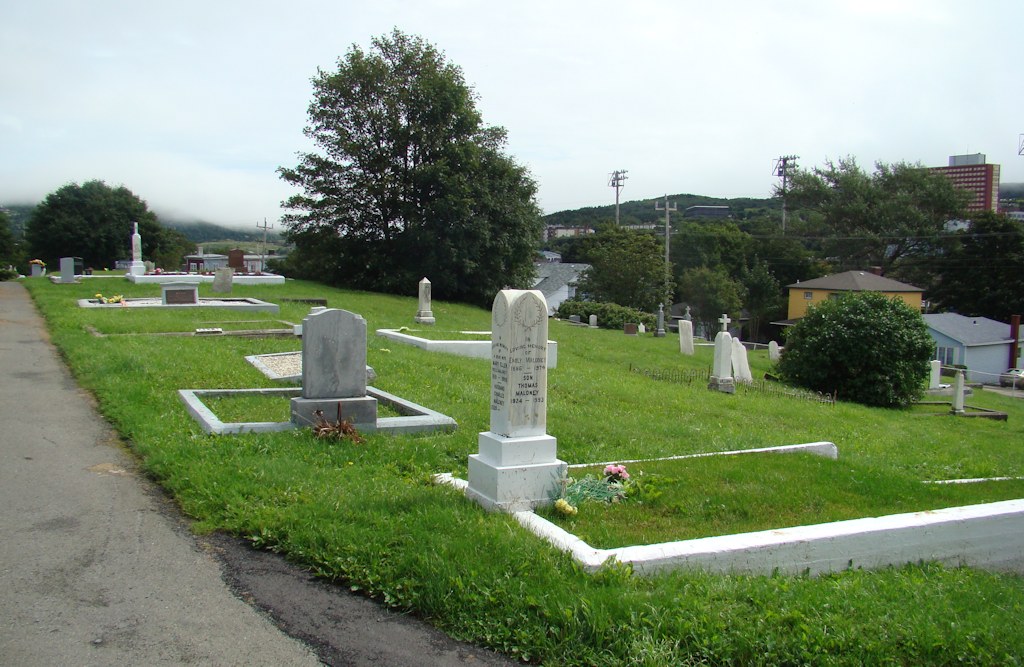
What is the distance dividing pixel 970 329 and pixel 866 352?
105 ft

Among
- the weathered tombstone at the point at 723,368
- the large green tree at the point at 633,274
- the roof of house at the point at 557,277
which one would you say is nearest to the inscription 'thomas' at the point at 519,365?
the weathered tombstone at the point at 723,368

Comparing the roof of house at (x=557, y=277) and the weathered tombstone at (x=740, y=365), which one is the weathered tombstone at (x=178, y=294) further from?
the roof of house at (x=557, y=277)

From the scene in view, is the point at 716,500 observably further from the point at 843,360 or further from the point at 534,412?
the point at 843,360

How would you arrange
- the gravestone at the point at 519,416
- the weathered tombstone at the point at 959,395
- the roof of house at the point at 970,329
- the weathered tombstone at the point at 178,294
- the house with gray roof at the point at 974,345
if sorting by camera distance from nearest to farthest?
the gravestone at the point at 519,416 < the weathered tombstone at the point at 178,294 < the weathered tombstone at the point at 959,395 < the house with gray roof at the point at 974,345 < the roof of house at the point at 970,329

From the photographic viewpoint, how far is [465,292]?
3956cm

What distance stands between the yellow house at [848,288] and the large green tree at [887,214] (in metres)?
12.2

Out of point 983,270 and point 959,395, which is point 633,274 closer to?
point 983,270

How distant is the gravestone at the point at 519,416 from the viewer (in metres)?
5.98

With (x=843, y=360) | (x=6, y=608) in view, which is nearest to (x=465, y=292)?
(x=843, y=360)

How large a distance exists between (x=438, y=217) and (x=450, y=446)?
3012 cm

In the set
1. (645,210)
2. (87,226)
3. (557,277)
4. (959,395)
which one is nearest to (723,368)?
(959,395)

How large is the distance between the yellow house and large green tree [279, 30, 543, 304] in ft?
67.5

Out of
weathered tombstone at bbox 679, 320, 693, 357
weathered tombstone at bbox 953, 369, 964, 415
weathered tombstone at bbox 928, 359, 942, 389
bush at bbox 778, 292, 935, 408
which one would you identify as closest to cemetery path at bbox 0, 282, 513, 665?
bush at bbox 778, 292, 935, 408

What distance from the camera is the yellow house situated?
165 feet
